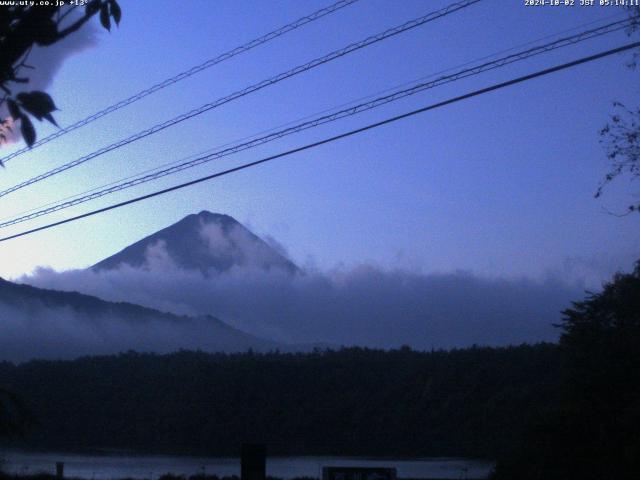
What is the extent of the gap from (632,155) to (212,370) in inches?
2060

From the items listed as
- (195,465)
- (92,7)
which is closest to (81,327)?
(195,465)

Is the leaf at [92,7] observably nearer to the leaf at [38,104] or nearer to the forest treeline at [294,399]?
the leaf at [38,104]

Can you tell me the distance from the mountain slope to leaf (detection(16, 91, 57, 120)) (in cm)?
11938

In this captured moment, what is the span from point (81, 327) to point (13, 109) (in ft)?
448

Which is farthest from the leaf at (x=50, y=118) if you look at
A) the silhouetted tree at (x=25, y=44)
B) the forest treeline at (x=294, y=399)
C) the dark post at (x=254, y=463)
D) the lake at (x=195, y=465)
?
the forest treeline at (x=294, y=399)

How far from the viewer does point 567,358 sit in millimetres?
24500

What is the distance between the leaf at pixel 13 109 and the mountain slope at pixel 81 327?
391 ft

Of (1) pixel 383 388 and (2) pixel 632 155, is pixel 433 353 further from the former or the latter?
(2) pixel 632 155

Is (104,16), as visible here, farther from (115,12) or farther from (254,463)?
(254,463)

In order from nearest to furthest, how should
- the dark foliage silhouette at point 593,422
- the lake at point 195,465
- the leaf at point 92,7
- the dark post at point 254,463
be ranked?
1. the leaf at point 92,7
2. the dark post at point 254,463
3. the dark foliage silhouette at point 593,422
4. the lake at point 195,465

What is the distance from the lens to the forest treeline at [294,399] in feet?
164

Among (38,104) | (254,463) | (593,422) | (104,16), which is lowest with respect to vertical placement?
(254,463)

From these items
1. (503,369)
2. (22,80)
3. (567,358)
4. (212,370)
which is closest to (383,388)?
(503,369)

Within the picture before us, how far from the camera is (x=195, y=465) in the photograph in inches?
1518
